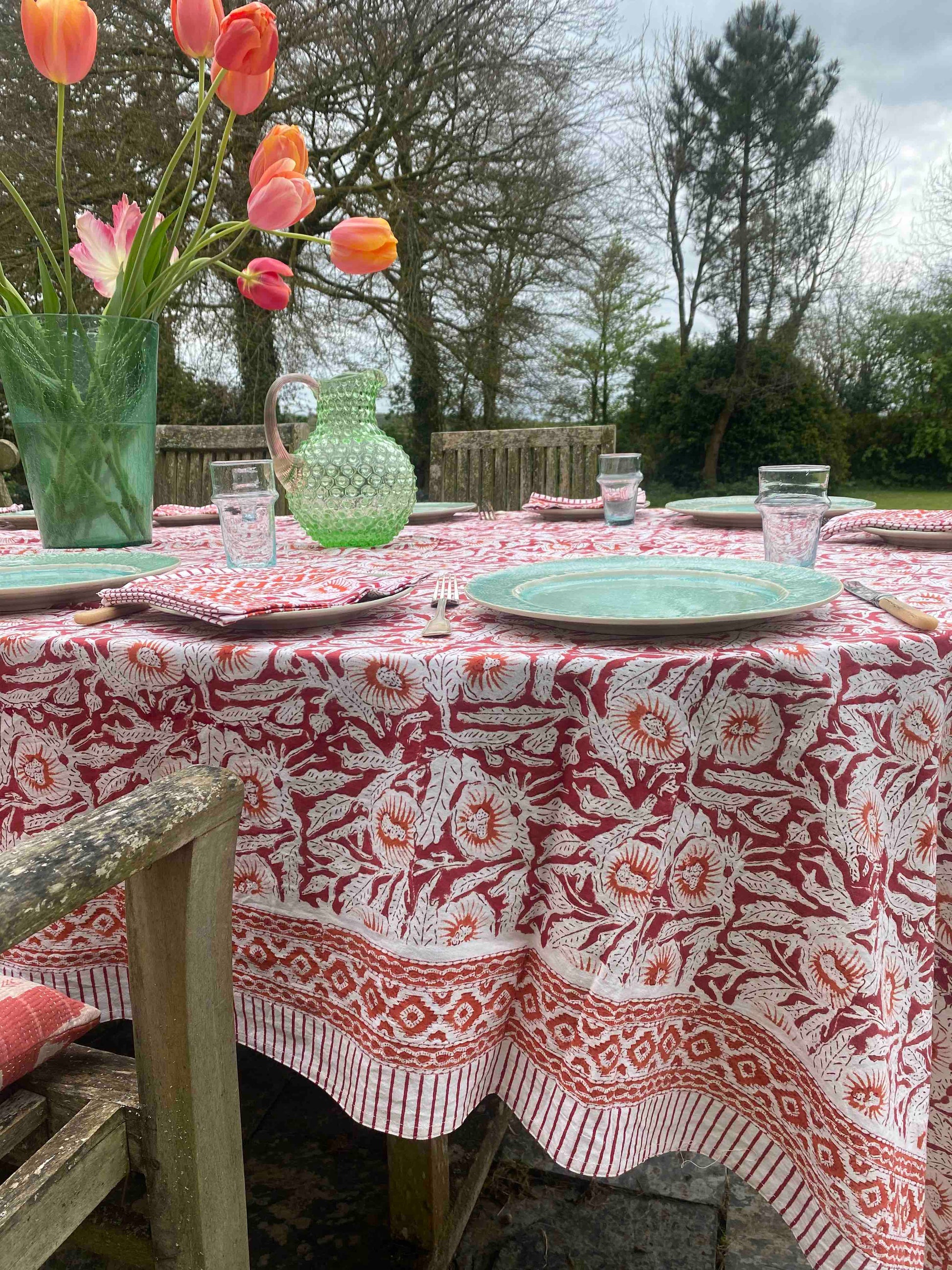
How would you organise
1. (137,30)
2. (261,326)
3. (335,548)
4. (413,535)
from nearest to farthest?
(335,548), (413,535), (137,30), (261,326)

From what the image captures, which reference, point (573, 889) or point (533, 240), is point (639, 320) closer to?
point (533, 240)

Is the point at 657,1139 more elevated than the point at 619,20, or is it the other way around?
the point at 619,20

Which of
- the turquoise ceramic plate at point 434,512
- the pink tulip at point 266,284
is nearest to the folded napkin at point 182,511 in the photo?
the turquoise ceramic plate at point 434,512

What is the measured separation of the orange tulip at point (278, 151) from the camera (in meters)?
0.90

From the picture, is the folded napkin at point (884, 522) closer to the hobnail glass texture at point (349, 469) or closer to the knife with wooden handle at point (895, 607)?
the knife with wooden handle at point (895, 607)

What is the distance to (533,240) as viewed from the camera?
500 centimetres

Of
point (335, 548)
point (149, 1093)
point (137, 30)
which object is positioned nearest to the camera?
point (149, 1093)

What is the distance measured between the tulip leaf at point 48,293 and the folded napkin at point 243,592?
409 millimetres

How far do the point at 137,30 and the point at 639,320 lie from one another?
10.6 feet

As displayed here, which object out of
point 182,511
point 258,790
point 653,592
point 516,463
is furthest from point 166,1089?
point 516,463

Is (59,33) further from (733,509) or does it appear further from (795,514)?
(733,509)

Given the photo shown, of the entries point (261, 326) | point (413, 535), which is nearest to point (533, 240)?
point (261, 326)

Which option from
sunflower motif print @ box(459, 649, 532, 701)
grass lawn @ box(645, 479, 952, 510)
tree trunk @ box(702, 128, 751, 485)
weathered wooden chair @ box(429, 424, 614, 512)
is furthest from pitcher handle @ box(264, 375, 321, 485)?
tree trunk @ box(702, 128, 751, 485)

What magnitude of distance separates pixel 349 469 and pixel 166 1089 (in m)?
0.66
